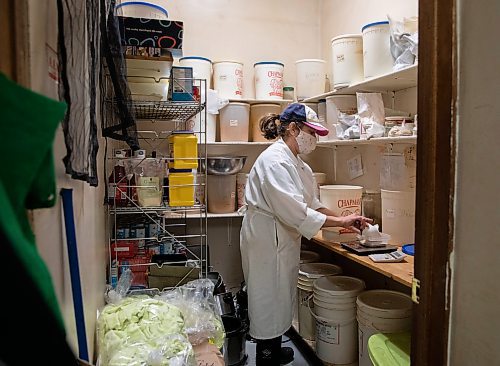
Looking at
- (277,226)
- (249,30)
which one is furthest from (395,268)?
(249,30)

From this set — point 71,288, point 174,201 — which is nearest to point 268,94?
point 174,201

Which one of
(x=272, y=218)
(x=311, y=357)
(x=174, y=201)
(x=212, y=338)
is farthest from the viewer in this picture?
(x=311, y=357)

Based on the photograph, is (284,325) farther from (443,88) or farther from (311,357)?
(443,88)

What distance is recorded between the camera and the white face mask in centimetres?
244

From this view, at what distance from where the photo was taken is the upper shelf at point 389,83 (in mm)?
2020

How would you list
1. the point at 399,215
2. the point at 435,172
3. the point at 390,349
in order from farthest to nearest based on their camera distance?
the point at 399,215 → the point at 390,349 → the point at 435,172

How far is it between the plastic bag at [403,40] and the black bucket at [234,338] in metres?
1.69

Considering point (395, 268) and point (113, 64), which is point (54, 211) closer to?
point (113, 64)

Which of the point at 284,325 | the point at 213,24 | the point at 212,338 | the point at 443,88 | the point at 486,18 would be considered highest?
the point at 213,24

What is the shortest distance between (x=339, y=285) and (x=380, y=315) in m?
0.50

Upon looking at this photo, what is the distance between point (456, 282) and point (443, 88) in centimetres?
49

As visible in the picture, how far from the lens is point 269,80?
3086 mm

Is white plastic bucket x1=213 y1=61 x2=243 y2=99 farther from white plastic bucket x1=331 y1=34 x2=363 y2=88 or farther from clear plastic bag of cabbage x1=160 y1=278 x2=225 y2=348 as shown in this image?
clear plastic bag of cabbage x1=160 y1=278 x2=225 y2=348

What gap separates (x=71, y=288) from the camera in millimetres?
987
